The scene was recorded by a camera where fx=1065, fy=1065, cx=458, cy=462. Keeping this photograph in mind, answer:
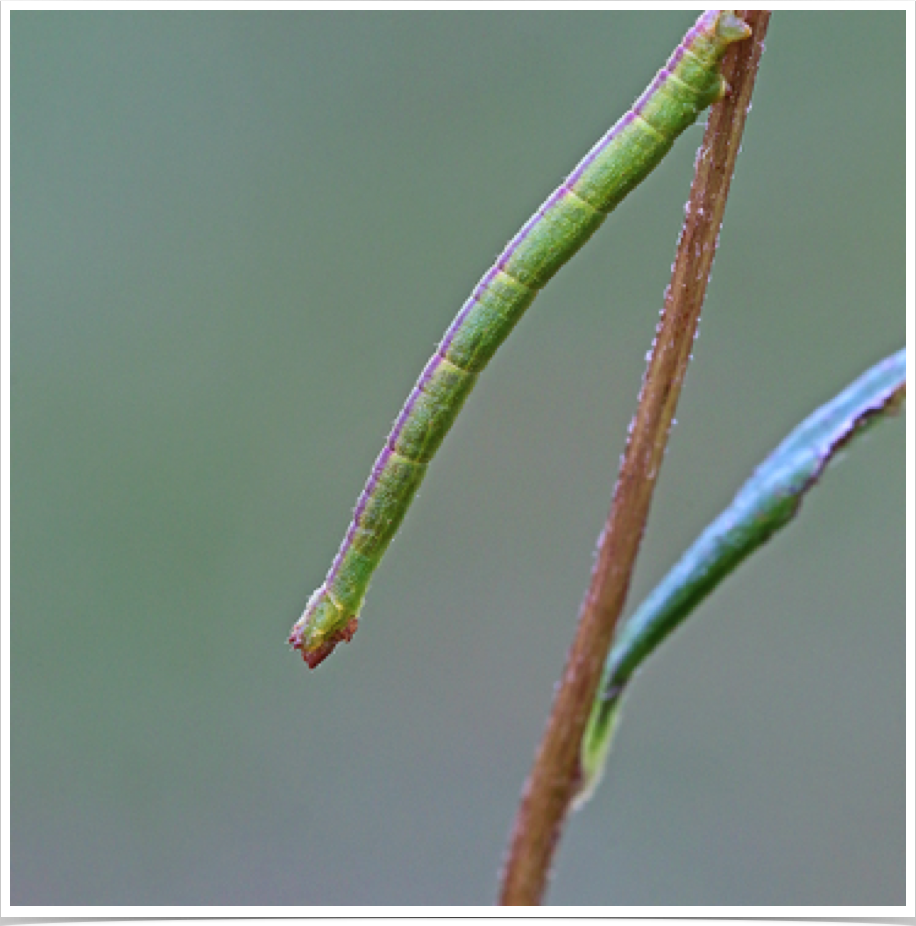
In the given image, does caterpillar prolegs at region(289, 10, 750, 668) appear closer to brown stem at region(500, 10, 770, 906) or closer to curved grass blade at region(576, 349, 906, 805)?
brown stem at region(500, 10, 770, 906)

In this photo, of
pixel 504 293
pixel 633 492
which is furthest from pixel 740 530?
pixel 504 293

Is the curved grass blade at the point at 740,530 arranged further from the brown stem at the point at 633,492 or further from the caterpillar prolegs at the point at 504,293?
the caterpillar prolegs at the point at 504,293

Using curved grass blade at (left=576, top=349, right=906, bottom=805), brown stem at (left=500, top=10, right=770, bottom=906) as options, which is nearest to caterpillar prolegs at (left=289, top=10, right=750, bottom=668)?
brown stem at (left=500, top=10, right=770, bottom=906)

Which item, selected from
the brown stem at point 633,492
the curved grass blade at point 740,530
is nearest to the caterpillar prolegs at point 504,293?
the brown stem at point 633,492

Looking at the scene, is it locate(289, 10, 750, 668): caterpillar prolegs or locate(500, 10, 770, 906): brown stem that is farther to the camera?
locate(289, 10, 750, 668): caterpillar prolegs

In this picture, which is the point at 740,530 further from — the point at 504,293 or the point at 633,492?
the point at 504,293

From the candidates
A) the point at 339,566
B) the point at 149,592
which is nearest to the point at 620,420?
the point at 149,592
